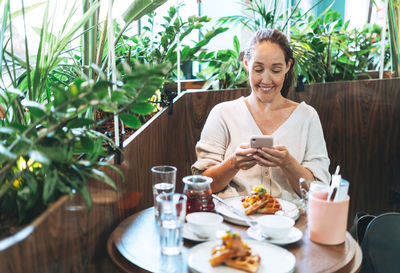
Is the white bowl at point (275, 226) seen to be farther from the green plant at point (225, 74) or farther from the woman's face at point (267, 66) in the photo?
the green plant at point (225, 74)

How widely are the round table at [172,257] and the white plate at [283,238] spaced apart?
0.02 metres

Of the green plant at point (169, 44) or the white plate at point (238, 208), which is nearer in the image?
the white plate at point (238, 208)

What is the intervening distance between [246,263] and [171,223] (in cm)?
21

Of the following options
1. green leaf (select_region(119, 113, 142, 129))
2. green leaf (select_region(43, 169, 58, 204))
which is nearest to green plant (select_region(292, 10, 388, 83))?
green leaf (select_region(119, 113, 142, 129))

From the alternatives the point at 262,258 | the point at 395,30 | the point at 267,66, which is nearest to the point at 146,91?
the point at 262,258

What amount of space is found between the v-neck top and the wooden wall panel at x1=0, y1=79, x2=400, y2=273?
268mm

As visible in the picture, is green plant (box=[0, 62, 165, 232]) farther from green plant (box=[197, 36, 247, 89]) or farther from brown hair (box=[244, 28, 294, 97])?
green plant (box=[197, 36, 247, 89])

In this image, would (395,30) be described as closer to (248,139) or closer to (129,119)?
(248,139)

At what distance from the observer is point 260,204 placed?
151cm

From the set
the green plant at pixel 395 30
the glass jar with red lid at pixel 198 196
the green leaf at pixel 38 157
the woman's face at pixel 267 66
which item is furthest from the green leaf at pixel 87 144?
the green plant at pixel 395 30

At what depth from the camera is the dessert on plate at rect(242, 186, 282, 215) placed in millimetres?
1509

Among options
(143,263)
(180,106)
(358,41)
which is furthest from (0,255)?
(358,41)

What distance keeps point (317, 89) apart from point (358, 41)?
0.88m

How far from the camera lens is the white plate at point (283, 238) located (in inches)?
50.7
